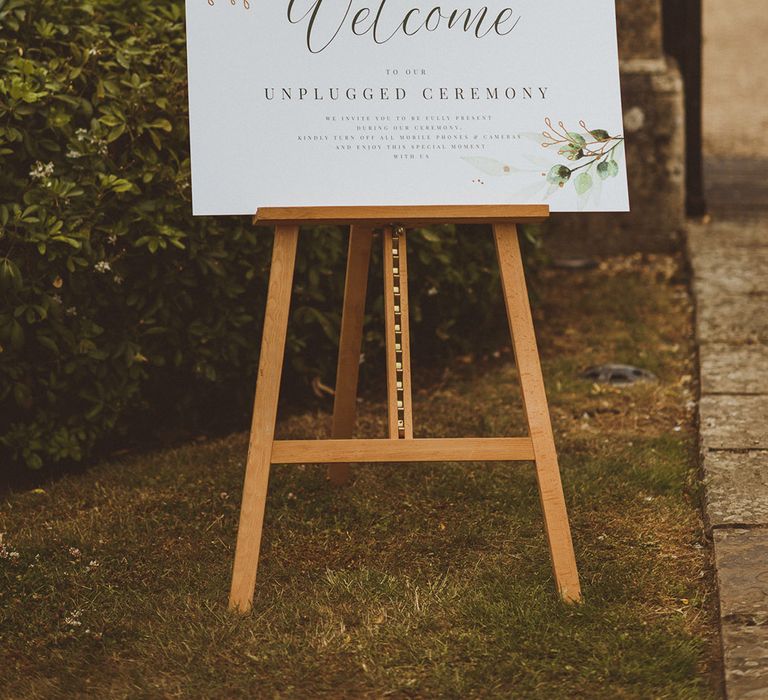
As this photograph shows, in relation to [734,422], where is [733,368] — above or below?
above

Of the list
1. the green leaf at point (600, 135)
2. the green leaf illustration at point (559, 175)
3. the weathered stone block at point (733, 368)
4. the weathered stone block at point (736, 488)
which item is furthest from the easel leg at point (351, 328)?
the weathered stone block at point (733, 368)

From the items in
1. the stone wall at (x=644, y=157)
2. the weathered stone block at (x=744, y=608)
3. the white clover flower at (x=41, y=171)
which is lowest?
the weathered stone block at (x=744, y=608)

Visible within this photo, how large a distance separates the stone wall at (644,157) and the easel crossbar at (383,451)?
4044mm

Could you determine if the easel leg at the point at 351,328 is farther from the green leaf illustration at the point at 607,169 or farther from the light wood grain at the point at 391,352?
the green leaf illustration at the point at 607,169

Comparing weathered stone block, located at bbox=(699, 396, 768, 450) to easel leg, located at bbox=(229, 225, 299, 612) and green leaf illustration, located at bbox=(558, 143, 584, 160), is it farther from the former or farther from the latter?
easel leg, located at bbox=(229, 225, 299, 612)

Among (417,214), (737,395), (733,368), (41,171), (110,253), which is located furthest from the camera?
(733,368)

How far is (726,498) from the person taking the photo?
10.3 ft

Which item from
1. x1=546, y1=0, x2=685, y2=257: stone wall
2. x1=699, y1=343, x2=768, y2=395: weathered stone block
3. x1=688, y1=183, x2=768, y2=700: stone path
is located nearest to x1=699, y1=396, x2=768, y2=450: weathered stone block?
x1=688, y1=183, x2=768, y2=700: stone path

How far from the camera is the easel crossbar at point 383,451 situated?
2.56 metres

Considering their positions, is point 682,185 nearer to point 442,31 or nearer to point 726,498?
point 726,498

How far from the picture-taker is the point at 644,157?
643 cm

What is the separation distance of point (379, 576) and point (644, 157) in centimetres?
427

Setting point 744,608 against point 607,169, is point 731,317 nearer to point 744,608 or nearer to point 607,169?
point 607,169

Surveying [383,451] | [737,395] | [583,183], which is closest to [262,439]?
[383,451]
